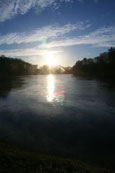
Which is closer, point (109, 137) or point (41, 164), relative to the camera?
point (41, 164)

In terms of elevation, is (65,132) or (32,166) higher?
(32,166)

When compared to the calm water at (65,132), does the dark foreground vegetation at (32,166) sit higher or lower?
higher

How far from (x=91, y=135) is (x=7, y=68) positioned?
9709 cm

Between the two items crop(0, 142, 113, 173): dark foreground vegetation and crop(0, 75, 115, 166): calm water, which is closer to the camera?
crop(0, 142, 113, 173): dark foreground vegetation

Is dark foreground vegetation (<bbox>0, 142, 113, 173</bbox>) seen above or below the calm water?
above

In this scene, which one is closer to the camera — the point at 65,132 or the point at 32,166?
the point at 32,166

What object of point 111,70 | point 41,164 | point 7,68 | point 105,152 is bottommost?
point 105,152

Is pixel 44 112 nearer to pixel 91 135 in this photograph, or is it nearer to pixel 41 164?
pixel 91 135

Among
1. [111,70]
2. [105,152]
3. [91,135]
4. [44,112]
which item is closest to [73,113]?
[44,112]

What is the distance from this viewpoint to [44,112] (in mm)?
11266

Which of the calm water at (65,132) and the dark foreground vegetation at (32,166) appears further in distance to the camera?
the calm water at (65,132)

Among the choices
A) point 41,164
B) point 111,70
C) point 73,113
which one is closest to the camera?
point 41,164

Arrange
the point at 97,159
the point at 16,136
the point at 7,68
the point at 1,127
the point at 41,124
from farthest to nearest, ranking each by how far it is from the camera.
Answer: the point at 7,68
the point at 41,124
the point at 1,127
the point at 16,136
the point at 97,159

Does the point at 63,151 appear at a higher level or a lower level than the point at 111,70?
lower
